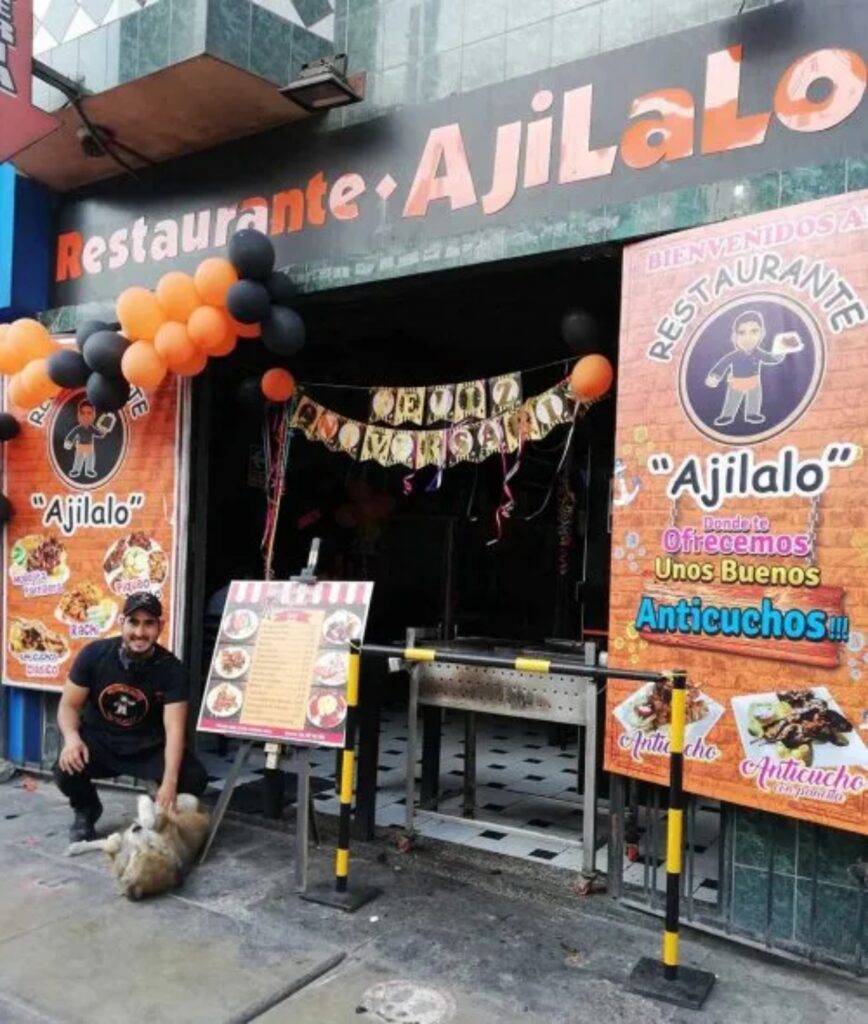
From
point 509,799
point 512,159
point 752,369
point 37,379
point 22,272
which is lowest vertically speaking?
point 509,799

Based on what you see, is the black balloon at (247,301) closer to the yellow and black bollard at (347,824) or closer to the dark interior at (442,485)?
the dark interior at (442,485)

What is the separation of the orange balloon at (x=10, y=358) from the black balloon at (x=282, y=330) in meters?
1.94

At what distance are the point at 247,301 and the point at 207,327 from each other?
1.07 feet

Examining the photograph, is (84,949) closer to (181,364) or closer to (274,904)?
(274,904)

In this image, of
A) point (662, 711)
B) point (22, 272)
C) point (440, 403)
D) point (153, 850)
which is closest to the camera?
point (662, 711)

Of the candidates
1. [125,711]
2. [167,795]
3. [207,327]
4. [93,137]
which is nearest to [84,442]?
[207,327]

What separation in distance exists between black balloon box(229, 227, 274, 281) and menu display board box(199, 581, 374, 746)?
174 cm

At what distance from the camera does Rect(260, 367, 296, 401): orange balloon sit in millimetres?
5547

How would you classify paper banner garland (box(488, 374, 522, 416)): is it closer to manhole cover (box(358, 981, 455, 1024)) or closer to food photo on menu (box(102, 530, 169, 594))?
food photo on menu (box(102, 530, 169, 594))

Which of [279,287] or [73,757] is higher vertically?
[279,287]

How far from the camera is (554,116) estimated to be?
4.31m

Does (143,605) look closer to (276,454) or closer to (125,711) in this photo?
(125,711)

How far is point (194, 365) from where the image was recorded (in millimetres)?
5176

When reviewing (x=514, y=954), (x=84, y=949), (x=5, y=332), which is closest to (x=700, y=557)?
(x=514, y=954)
